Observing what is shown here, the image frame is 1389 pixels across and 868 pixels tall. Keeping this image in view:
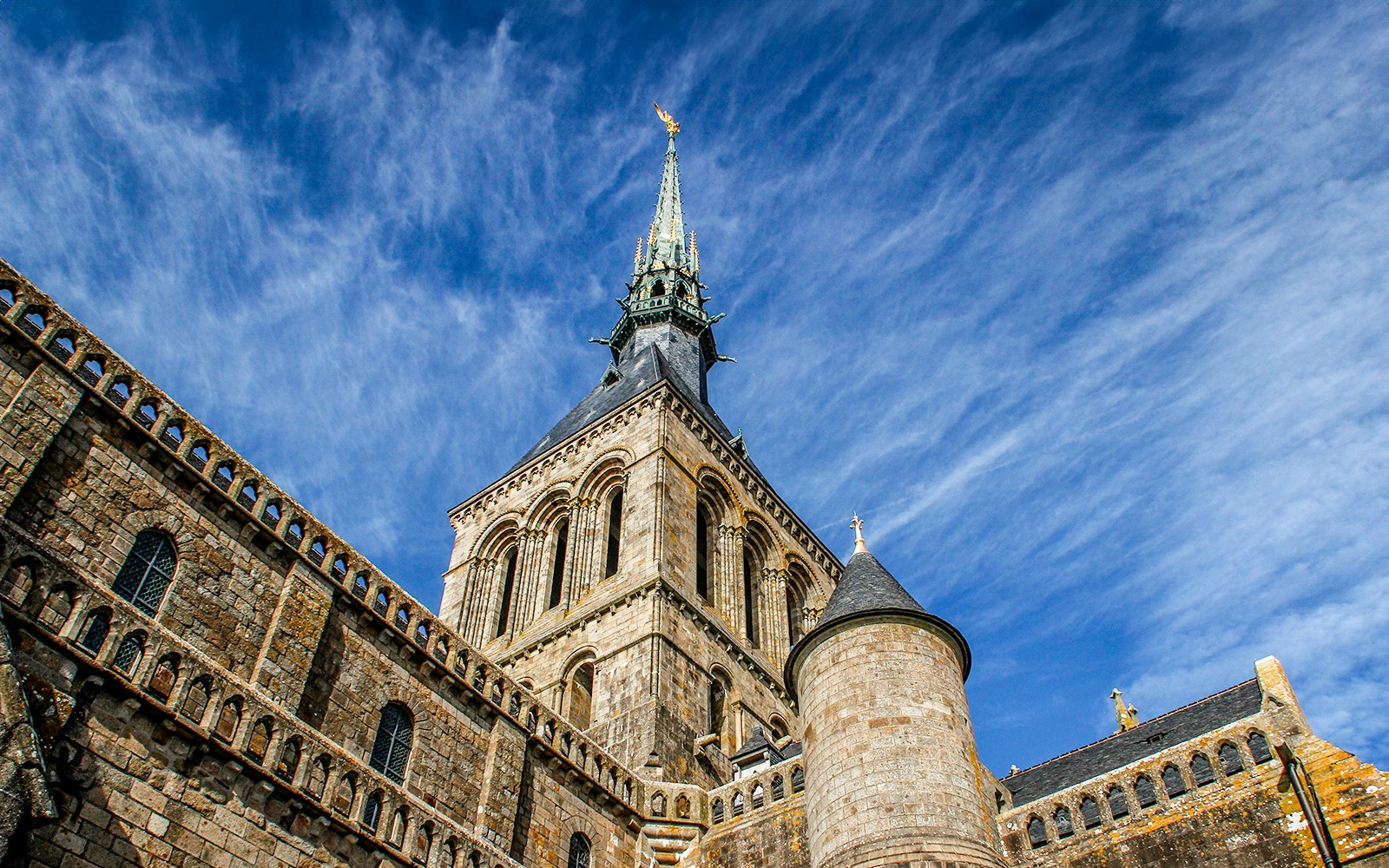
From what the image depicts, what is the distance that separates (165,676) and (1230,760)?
12.3 m

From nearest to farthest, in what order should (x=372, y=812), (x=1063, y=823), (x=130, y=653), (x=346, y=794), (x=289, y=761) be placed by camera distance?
(x=130, y=653)
(x=289, y=761)
(x=346, y=794)
(x=372, y=812)
(x=1063, y=823)

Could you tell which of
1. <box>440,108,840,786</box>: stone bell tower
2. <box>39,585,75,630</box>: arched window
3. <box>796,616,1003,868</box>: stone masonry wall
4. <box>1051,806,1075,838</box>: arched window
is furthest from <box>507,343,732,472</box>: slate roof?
<box>39,585,75,630</box>: arched window

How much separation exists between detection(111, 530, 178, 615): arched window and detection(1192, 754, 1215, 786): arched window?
1283cm

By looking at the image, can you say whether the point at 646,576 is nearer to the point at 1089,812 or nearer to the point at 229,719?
the point at 1089,812

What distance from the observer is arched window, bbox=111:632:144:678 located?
10.3m

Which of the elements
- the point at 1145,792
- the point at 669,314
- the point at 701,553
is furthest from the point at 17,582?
the point at 669,314

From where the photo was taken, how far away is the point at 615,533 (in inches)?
1158

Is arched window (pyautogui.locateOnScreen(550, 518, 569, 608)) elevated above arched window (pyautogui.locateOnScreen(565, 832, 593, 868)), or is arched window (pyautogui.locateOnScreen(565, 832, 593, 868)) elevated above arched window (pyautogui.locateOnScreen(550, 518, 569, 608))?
arched window (pyautogui.locateOnScreen(550, 518, 569, 608))

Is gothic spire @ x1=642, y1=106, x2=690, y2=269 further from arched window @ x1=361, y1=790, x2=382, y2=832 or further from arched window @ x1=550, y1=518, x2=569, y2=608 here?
arched window @ x1=361, y1=790, x2=382, y2=832

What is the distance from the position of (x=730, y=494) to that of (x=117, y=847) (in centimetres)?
2207

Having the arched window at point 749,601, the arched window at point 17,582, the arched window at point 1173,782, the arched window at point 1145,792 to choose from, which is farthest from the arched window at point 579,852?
the arched window at point 749,601

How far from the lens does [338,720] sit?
1427 cm

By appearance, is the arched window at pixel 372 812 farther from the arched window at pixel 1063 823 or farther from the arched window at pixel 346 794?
the arched window at pixel 1063 823

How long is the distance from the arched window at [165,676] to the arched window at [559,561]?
1666 centimetres
